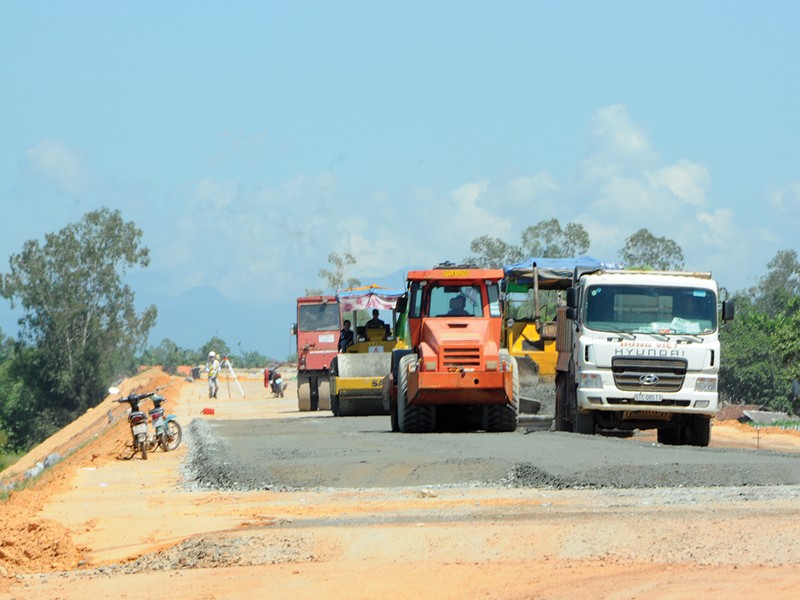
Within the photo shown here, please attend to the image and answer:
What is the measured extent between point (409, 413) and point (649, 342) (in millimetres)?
5154

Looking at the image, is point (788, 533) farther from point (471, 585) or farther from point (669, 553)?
point (471, 585)

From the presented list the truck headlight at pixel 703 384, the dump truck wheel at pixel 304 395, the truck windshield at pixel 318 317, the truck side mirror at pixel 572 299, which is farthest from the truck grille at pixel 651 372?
the dump truck wheel at pixel 304 395

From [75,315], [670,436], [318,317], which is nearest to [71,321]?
[75,315]

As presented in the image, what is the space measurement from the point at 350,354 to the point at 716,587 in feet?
79.6

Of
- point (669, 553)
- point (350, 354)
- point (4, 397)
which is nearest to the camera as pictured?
point (669, 553)

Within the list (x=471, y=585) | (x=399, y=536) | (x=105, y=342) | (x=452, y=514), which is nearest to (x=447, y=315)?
(x=452, y=514)

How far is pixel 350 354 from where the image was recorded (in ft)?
108

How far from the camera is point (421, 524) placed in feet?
39.7

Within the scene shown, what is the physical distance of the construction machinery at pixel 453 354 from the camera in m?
23.3

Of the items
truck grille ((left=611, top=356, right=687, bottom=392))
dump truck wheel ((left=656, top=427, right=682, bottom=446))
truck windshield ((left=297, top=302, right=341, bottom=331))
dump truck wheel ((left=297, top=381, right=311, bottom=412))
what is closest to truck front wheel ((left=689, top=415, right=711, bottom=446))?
dump truck wheel ((left=656, top=427, right=682, bottom=446))

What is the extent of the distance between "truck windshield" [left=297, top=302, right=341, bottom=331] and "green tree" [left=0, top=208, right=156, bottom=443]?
37.0m

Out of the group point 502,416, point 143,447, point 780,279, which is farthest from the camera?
point 780,279

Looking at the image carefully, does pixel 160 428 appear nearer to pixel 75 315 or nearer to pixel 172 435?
A: pixel 172 435

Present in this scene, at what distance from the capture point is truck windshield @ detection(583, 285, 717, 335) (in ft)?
68.9
